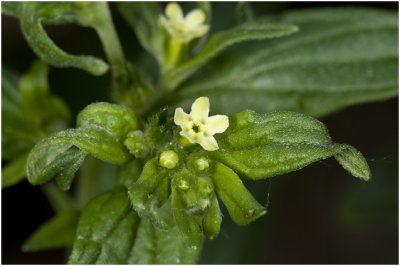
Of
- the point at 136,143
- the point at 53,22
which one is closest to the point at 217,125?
the point at 136,143

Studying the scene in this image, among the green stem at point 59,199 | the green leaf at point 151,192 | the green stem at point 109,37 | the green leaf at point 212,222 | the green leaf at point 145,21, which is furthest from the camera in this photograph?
the green stem at point 59,199

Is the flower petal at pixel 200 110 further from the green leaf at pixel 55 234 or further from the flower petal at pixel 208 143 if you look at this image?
the green leaf at pixel 55 234

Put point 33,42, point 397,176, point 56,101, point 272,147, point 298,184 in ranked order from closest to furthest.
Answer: point 272,147 < point 33,42 < point 56,101 < point 397,176 < point 298,184

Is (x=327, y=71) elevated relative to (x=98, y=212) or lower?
lower

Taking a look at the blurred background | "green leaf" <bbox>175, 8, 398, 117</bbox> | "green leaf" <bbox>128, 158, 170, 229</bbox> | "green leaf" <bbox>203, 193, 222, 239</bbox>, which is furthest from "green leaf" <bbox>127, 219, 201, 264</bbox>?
the blurred background

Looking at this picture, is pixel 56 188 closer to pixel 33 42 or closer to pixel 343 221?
pixel 33 42

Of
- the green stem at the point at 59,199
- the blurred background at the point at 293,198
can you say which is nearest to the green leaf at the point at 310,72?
the blurred background at the point at 293,198

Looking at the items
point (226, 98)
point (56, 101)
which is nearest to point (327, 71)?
point (226, 98)

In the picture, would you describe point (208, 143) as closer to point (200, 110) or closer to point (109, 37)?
point (200, 110)
